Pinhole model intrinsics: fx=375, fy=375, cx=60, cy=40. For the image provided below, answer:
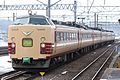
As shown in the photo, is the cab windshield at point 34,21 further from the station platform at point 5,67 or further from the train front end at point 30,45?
the station platform at point 5,67

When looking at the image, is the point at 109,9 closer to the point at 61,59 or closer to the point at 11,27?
the point at 61,59

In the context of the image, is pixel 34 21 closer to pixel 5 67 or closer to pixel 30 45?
pixel 30 45

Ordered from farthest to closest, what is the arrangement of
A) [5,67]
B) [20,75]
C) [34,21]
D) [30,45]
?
[5,67]
[34,21]
[20,75]
[30,45]

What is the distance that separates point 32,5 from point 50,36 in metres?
42.9

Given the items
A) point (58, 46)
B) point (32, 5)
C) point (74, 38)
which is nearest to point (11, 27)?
point (58, 46)

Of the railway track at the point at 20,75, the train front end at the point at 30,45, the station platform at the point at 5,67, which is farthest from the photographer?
the station platform at the point at 5,67

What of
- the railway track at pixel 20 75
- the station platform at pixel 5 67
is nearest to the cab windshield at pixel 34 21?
the railway track at pixel 20 75

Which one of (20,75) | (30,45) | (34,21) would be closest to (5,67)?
(20,75)

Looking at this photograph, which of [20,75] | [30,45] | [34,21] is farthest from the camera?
[34,21]

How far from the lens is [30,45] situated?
17.6 meters

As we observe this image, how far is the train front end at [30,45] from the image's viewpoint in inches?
689

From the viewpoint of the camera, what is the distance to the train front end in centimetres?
1750

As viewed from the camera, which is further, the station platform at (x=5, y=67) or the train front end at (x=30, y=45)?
the station platform at (x=5, y=67)

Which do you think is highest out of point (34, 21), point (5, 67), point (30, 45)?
point (34, 21)
